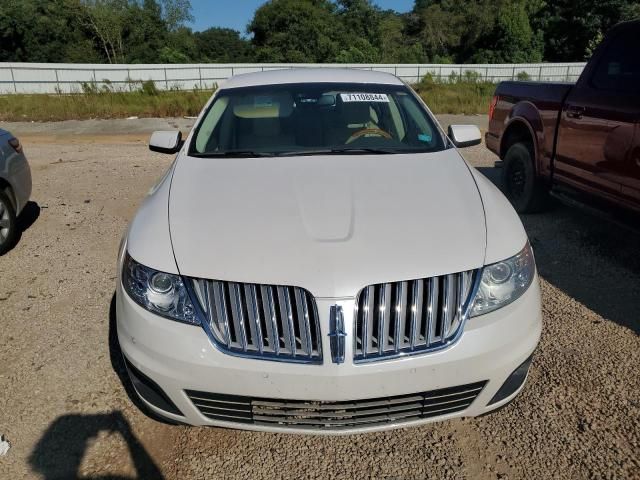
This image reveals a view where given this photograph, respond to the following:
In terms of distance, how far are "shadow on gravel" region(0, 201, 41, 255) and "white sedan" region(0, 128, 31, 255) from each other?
0.18 m

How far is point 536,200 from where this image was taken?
18.0 ft

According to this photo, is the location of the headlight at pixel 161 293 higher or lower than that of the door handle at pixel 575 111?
lower

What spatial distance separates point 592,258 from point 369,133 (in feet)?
8.08

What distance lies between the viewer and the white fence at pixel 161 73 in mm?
24281

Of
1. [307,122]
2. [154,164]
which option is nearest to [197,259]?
[307,122]

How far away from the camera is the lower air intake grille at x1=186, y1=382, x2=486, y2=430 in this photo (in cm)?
202

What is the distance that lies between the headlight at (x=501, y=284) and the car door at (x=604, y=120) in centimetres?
226

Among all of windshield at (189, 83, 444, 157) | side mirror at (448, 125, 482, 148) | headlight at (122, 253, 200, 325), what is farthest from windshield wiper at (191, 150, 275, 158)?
side mirror at (448, 125, 482, 148)

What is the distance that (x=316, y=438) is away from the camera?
2494 millimetres

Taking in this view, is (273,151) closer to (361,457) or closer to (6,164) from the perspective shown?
(361,457)

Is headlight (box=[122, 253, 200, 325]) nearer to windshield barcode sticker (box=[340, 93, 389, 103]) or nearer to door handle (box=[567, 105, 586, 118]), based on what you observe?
windshield barcode sticker (box=[340, 93, 389, 103])

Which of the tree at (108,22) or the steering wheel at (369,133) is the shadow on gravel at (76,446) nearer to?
the steering wheel at (369,133)

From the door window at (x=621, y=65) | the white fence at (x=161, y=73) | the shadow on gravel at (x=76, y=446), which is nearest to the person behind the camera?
the shadow on gravel at (x=76, y=446)

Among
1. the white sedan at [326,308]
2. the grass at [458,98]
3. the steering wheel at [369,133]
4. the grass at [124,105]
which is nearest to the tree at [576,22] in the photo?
the grass at [458,98]
